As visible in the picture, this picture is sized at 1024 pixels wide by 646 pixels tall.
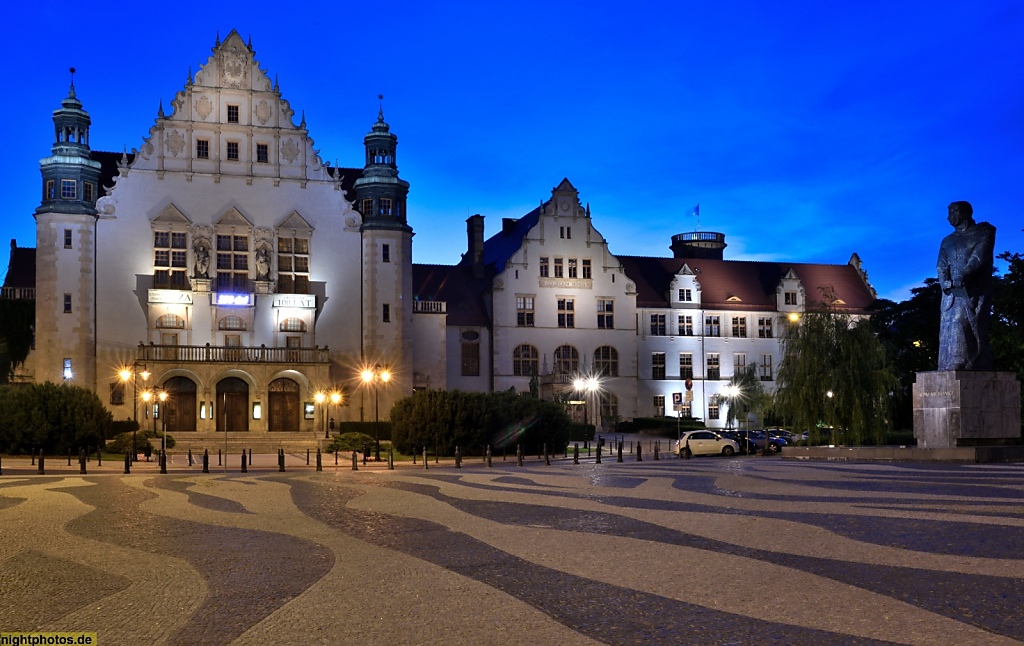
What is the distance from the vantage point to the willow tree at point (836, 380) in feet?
158

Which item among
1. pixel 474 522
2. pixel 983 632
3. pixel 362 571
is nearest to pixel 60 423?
pixel 474 522

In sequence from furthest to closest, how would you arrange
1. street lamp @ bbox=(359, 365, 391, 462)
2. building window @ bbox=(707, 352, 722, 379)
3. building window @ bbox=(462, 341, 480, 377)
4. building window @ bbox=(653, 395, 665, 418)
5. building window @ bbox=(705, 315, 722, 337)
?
building window @ bbox=(705, 315, 722, 337), building window @ bbox=(707, 352, 722, 379), building window @ bbox=(653, 395, 665, 418), building window @ bbox=(462, 341, 480, 377), street lamp @ bbox=(359, 365, 391, 462)

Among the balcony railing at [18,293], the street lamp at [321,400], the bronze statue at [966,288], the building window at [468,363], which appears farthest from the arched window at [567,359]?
the bronze statue at [966,288]

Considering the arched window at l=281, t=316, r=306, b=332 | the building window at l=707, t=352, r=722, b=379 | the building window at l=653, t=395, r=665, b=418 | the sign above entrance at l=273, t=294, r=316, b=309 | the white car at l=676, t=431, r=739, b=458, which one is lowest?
the white car at l=676, t=431, r=739, b=458

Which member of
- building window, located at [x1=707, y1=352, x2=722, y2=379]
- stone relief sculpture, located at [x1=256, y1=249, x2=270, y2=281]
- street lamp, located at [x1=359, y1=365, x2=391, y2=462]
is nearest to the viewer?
stone relief sculpture, located at [x1=256, y1=249, x2=270, y2=281]

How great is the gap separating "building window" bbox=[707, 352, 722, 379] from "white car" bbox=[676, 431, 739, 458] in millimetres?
A: 38984

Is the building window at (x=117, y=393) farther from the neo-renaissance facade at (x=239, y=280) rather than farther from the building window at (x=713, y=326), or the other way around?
the building window at (x=713, y=326)

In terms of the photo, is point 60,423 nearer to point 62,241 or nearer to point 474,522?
point 62,241

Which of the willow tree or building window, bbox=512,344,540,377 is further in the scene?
building window, bbox=512,344,540,377

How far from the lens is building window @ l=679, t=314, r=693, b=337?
8838 cm

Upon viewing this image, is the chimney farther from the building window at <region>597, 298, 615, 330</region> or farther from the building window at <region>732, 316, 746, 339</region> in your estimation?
the building window at <region>732, 316, 746, 339</region>

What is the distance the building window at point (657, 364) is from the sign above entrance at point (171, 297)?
36.5 metres

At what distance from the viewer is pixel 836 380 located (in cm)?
4822

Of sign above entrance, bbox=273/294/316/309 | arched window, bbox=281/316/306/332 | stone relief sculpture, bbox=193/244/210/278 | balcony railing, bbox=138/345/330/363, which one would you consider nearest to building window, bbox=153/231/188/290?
stone relief sculpture, bbox=193/244/210/278
